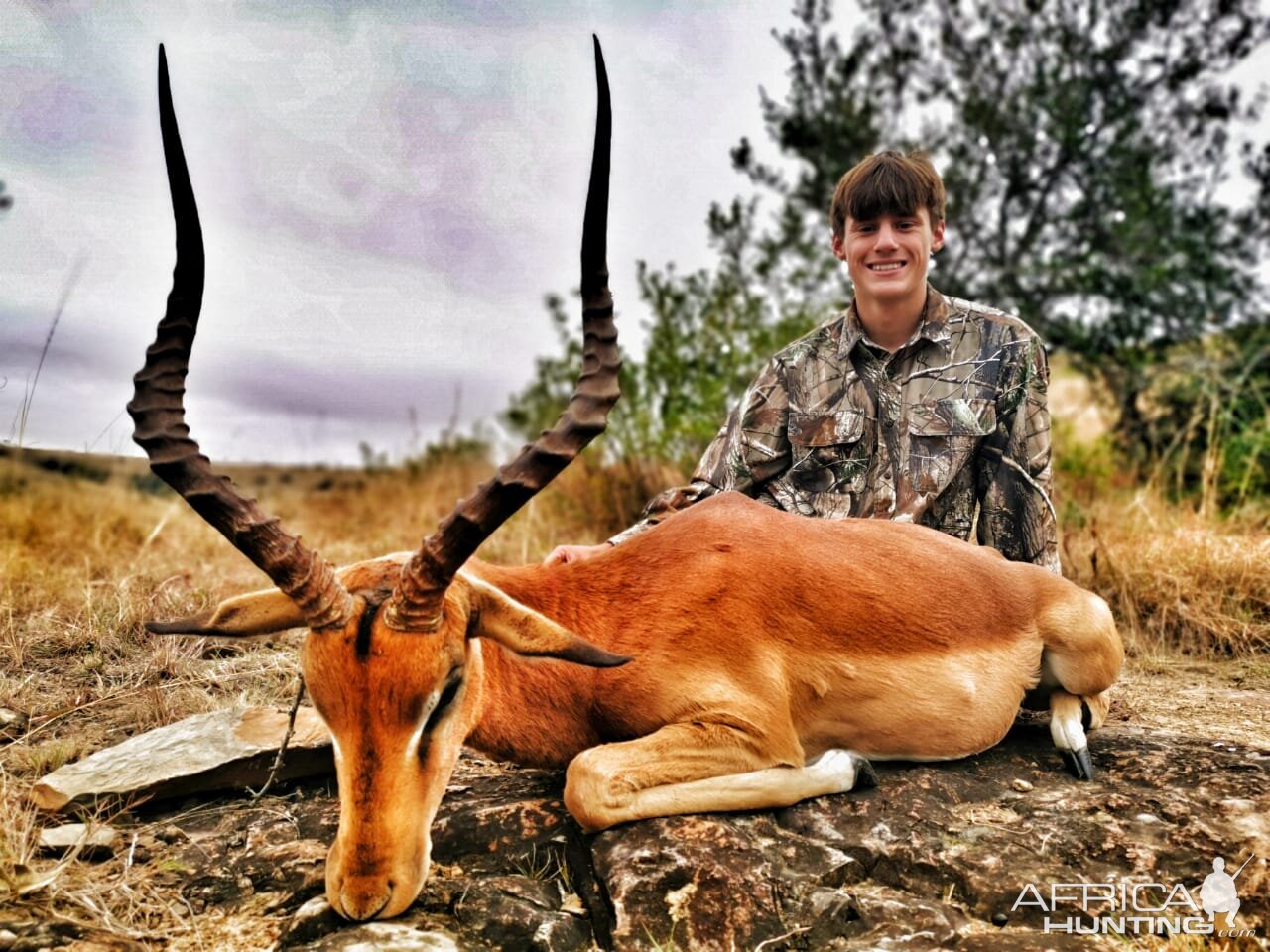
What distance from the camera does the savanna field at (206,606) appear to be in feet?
11.3

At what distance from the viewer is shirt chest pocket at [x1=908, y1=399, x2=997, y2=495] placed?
6.21 meters

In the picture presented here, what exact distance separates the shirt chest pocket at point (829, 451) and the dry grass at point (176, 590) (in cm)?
254

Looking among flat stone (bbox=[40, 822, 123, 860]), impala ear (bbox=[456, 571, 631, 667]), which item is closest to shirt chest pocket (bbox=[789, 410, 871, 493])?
impala ear (bbox=[456, 571, 631, 667])

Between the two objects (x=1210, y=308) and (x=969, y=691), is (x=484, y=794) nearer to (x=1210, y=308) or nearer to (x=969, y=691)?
(x=969, y=691)

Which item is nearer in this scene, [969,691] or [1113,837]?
[1113,837]

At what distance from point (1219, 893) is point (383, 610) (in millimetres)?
3050

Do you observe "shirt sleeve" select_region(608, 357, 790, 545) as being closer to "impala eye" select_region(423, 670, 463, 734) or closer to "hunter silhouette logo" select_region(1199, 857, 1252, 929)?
"impala eye" select_region(423, 670, 463, 734)

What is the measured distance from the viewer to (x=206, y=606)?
6.67m

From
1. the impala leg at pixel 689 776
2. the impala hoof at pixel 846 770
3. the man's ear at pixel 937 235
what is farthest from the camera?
the man's ear at pixel 937 235

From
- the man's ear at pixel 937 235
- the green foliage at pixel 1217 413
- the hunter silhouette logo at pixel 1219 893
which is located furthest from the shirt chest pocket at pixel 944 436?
the green foliage at pixel 1217 413

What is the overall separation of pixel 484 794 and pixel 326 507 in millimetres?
11937

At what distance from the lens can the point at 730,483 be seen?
665 cm

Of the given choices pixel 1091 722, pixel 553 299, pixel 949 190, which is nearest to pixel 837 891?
pixel 1091 722

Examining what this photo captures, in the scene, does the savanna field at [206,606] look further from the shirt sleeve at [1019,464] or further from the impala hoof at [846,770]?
the impala hoof at [846,770]
